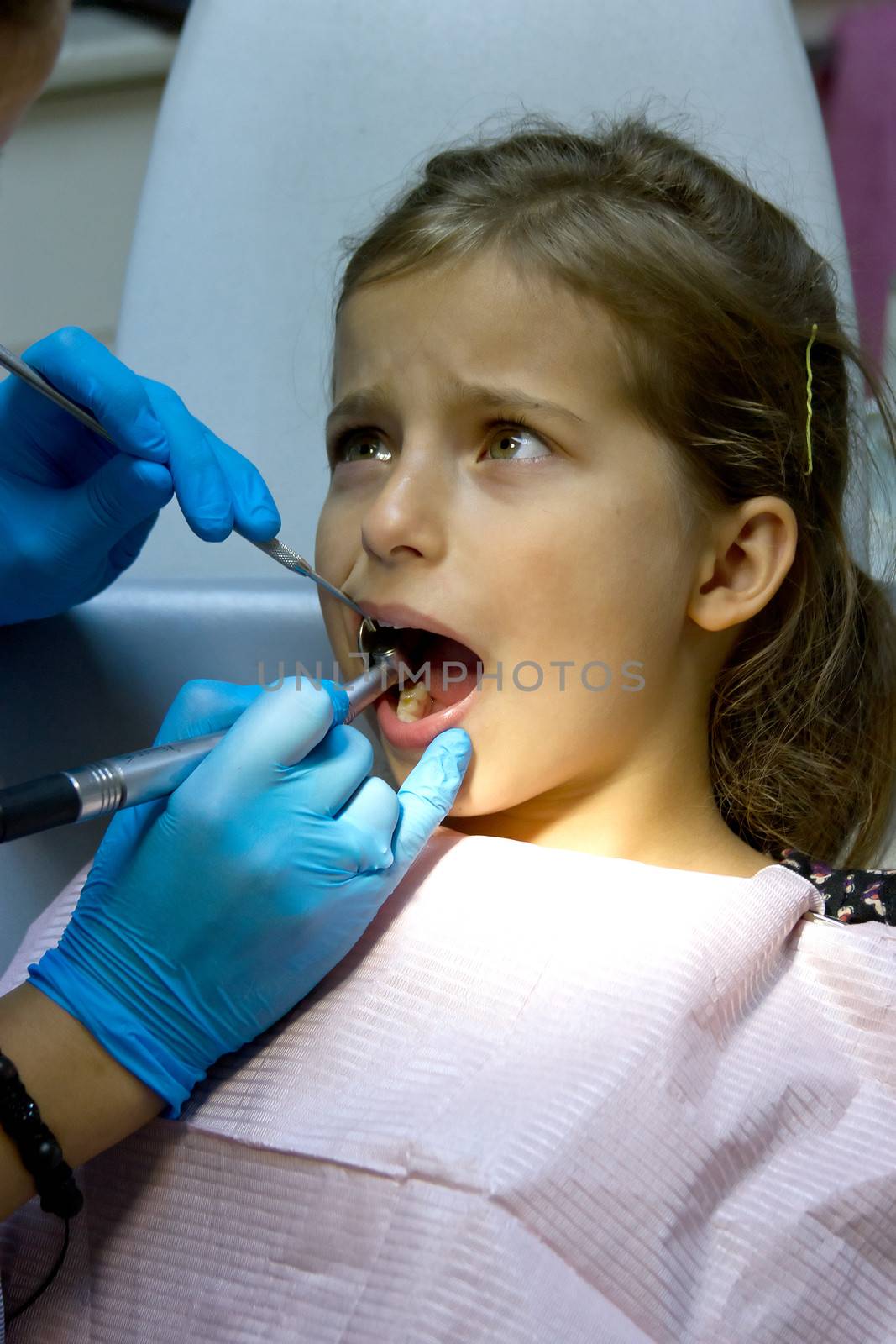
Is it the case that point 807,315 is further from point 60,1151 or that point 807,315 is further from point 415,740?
point 60,1151

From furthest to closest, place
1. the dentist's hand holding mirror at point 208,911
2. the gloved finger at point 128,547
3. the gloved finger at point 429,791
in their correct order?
the gloved finger at point 128,547 → the gloved finger at point 429,791 → the dentist's hand holding mirror at point 208,911

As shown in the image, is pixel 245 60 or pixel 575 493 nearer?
Result: pixel 575 493

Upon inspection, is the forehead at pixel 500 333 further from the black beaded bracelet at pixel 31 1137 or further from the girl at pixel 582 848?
the black beaded bracelet at pixel 31 1137

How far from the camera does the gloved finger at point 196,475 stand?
3.25 ft

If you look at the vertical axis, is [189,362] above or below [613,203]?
below

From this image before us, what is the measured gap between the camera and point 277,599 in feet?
4.56

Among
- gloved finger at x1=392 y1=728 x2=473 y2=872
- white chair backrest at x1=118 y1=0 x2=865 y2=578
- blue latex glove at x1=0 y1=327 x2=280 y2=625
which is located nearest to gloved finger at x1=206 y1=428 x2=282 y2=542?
blue latex glove at x1=0 y1=327 x2=280 y2=625

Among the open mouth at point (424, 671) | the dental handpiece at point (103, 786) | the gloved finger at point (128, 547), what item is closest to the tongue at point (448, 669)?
the open mouth at point (424, 671)

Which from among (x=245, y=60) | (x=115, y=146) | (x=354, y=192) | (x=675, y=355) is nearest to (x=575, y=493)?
(x=675, y=355)

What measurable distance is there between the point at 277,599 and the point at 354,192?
681 millimetres

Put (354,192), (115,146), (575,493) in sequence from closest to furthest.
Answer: (575,493), (354,192), (115,146)

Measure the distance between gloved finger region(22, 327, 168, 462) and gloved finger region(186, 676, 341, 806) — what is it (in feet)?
0.89

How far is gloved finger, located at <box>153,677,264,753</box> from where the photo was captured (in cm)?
96

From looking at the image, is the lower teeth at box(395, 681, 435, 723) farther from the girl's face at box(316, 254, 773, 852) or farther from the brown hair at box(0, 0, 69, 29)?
the brown hair at box(0, 0, 69, 29)
